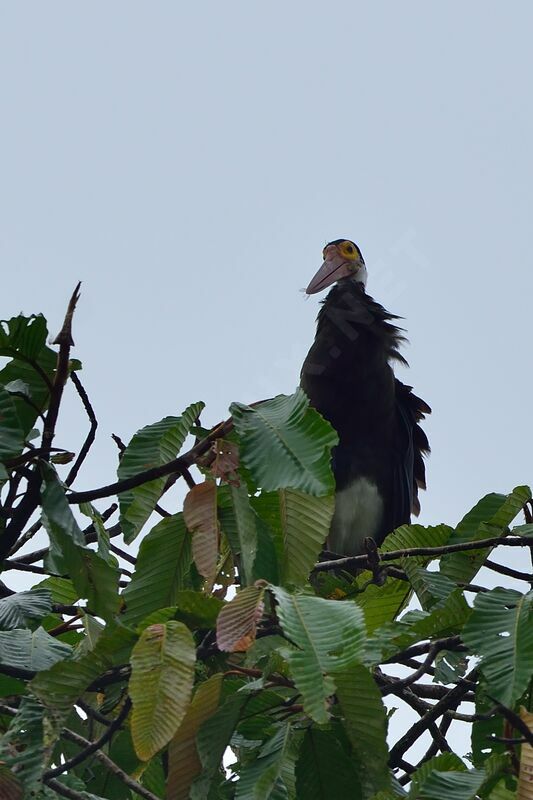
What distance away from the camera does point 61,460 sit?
6.63 feet

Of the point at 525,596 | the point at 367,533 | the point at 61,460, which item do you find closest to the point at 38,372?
the point at 61,460

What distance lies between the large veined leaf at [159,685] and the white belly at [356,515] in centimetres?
427

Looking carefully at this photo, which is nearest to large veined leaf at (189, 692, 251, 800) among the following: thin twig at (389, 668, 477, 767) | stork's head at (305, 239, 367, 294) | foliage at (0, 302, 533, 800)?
foliage at (0, 302, 533, 800)

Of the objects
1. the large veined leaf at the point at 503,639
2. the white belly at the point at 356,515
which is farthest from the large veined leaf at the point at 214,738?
the white belly at the point at 356,515

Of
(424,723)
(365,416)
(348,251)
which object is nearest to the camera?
(424,723)

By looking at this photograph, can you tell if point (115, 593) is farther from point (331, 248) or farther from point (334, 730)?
point (331, 248)

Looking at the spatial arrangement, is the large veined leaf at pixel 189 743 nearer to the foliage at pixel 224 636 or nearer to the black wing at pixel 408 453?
the foliage at pixel 224 636

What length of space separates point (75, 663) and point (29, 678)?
0.58 feet

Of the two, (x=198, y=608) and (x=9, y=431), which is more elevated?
(x=9, y=431)

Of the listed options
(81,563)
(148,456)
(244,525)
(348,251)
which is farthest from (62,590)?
(348,251)

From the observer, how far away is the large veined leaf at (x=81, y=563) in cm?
193

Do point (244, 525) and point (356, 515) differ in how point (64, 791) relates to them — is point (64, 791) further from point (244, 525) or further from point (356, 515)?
point (356, 515)

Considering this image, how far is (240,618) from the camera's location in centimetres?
159

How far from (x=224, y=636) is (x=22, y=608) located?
71 centimetres
